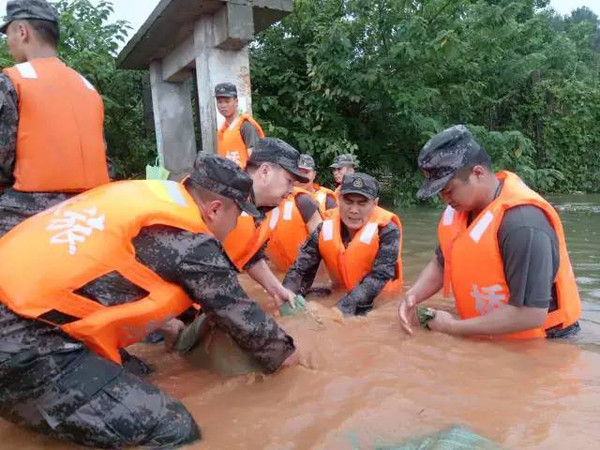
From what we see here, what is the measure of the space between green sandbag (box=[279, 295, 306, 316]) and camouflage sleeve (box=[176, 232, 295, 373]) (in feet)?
2.67

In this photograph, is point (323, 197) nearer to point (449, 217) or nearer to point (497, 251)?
point (449, 217)

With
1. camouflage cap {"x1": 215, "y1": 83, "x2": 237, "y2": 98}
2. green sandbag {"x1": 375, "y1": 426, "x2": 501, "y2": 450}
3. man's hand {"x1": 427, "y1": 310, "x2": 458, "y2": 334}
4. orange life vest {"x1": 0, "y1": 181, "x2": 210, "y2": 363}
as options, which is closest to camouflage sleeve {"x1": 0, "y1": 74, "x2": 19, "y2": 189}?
orange life vest {"x1": 0, "y1": 181, "x2": 210, "y2": 363}

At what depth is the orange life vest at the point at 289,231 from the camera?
569 cm

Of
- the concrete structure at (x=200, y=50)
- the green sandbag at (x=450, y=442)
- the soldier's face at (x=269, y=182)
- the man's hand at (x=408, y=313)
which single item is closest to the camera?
the green sandbag at (x=450, y=442)

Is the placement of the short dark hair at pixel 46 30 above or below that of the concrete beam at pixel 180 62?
below

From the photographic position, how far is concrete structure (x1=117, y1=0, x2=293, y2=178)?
690 cm

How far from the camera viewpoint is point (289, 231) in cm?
571

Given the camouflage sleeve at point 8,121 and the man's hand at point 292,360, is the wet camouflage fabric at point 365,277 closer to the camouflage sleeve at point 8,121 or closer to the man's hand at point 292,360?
the man's hand at point 292,360

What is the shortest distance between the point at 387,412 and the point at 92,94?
2.41 m

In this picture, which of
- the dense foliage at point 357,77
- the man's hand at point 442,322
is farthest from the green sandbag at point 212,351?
the dense foliage at point 357,77

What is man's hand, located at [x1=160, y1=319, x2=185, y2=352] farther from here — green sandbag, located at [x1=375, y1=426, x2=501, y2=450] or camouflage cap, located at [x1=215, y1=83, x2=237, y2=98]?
camouflage cap, located at [x1=215, y1=83, x2=237, y2=98]

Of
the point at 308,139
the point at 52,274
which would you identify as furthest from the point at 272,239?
the point at 308,139

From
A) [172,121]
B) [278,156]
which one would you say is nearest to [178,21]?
[172,121]

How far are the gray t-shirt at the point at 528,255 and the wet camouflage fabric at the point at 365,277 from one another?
139cm
